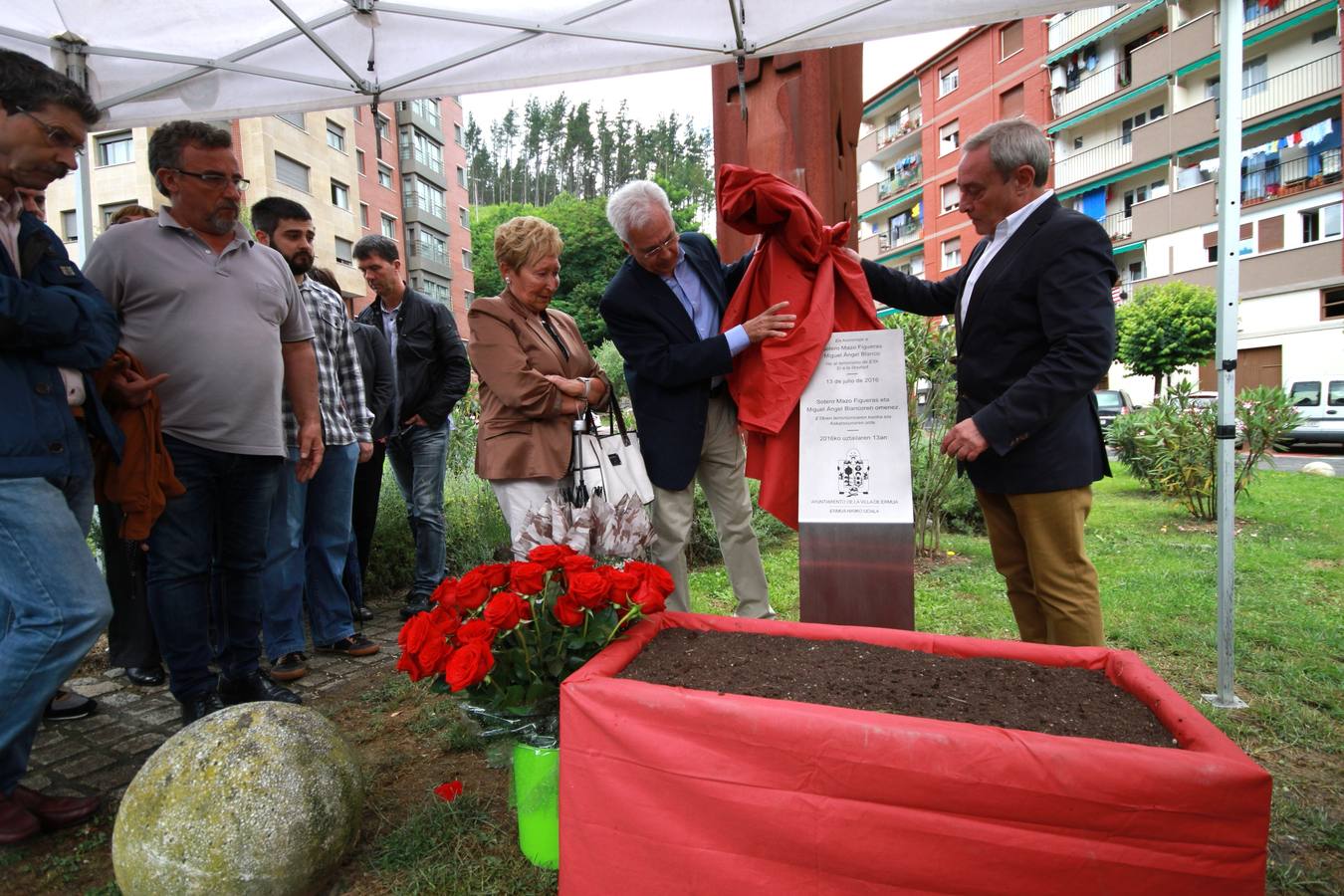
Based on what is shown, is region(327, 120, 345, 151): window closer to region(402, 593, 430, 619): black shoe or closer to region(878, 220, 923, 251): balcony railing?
region(878, 220, 923, 251): balcony railing

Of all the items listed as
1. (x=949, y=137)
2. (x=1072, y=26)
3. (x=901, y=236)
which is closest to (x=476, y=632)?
(x=1072, y=26)

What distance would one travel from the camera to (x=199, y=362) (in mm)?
2547

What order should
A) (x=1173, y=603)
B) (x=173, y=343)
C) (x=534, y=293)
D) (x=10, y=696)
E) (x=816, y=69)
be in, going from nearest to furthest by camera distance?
(x=10, y=696)
(x=173, y=343)
(x=534, y=293)
(x=816, y=69)
(x=1173, y=603)

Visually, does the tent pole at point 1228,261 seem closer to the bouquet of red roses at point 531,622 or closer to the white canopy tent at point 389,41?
the white canopy tent at point 389,41

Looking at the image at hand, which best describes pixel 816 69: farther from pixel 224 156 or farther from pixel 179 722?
pixel 179 722

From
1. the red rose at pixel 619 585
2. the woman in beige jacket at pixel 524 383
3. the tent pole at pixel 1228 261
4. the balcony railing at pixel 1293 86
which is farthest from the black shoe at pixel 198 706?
the balcony railing at pixel 1293 86

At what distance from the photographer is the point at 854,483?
96.9 inches

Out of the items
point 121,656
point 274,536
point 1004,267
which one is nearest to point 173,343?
point 274,536

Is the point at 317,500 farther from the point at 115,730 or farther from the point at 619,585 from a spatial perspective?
the point at 619,585

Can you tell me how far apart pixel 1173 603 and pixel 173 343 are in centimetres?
527

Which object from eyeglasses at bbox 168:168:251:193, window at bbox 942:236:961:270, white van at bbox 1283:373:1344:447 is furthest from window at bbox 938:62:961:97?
eyeglasses at bbox 168:168:251:193

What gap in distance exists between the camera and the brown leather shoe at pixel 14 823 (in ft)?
6.87

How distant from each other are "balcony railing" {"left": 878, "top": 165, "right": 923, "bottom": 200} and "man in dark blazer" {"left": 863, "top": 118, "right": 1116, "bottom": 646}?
36.9 m

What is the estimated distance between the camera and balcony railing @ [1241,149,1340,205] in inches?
829
